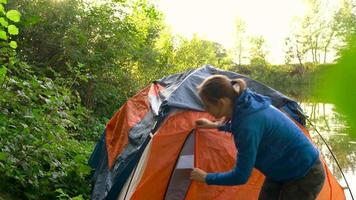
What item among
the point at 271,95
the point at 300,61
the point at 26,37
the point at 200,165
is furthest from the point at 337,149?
the point at 300,61

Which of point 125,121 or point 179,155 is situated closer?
point 179,155

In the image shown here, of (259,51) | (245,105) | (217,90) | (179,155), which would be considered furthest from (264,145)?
(259,51)

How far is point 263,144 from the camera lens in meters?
1.97

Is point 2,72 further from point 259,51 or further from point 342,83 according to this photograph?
point 259,51

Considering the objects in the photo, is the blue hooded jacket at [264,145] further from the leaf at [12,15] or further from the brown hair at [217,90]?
the leaf at [12,15]

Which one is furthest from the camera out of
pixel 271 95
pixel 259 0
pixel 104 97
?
pixel 104 97

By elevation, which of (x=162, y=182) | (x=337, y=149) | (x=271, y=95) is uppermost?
(x=271, y=95)

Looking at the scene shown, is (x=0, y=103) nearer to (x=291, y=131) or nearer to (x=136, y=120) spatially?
(x=136, y=120)

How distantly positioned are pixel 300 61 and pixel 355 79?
1.15 feet

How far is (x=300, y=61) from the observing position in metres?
0.62

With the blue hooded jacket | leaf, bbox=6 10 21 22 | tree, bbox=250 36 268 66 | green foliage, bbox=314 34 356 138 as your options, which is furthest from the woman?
green foliage, bbox=314 34 356 138

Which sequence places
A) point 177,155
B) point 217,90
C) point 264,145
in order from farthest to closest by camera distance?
point 177,155 < point 264,145 < point 217,90

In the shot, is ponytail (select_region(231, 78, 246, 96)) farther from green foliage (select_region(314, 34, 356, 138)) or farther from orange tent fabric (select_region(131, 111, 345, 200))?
green foliage (select_region(314, 34, 356, 138))

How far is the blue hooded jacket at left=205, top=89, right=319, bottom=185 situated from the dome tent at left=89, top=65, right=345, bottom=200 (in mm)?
637
